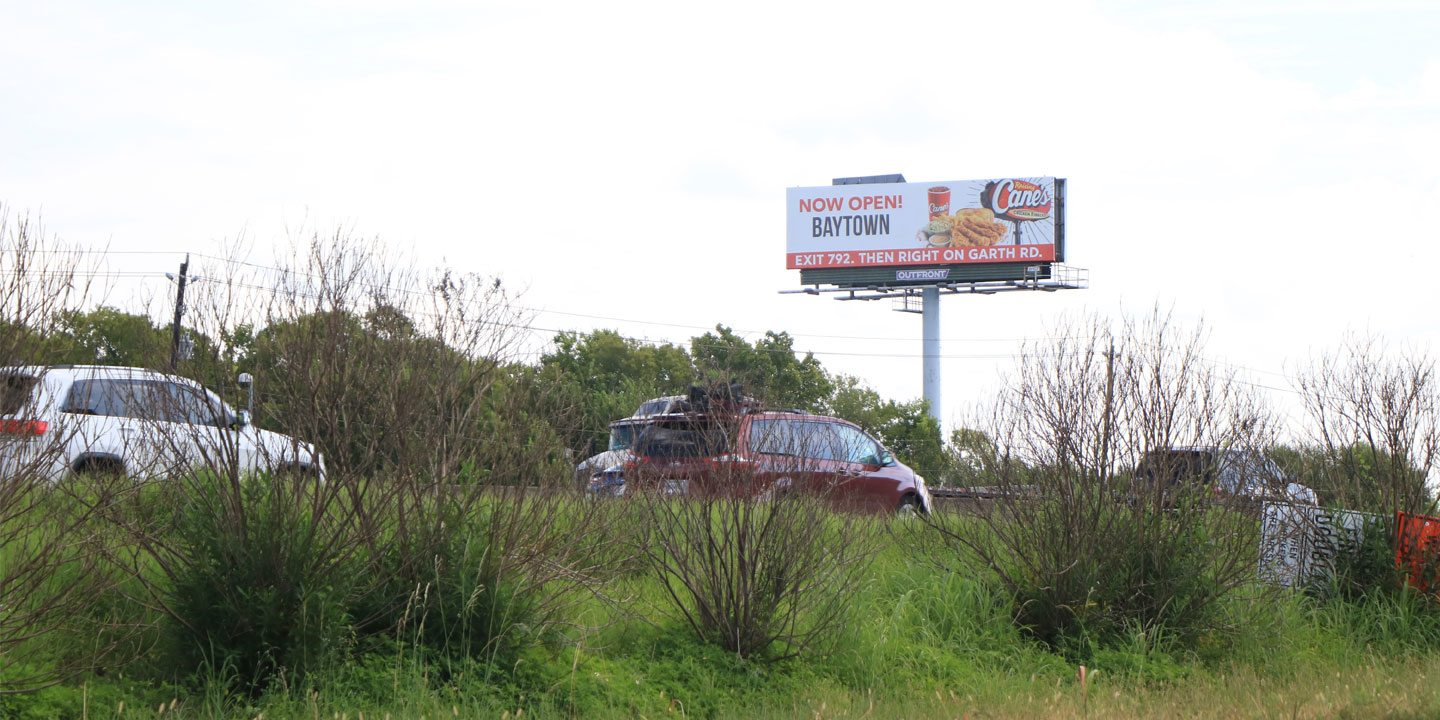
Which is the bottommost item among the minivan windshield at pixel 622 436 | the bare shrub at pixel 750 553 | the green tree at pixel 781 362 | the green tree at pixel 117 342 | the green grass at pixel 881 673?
the green grass at pixel 881 673

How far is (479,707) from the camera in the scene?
693 cm

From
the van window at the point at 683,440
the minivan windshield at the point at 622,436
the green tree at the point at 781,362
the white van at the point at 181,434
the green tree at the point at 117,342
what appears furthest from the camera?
the green tree at the point at 781,362

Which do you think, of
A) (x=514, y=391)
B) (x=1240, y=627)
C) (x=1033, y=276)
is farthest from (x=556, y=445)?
(x=1033, y=276)

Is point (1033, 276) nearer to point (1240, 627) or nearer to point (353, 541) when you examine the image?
point (1240, 627)

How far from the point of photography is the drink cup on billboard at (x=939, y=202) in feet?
168

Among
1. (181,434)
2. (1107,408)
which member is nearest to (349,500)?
(181,434)

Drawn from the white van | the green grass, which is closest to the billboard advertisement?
the green grass

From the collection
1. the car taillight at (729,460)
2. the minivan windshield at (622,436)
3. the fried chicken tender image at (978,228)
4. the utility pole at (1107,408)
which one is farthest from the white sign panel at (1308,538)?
the fried chicken tender image at (978,228)

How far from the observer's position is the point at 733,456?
27.2 ft

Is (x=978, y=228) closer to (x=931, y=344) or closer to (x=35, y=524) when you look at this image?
(x=931, y=344)

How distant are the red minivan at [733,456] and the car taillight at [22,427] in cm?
394

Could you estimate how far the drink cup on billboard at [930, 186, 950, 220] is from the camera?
51.1m

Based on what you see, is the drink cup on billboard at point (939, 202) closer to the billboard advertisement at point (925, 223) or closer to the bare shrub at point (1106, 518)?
the billboard advertisement at point (925, 223)

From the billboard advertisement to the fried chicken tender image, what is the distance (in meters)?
0.04
